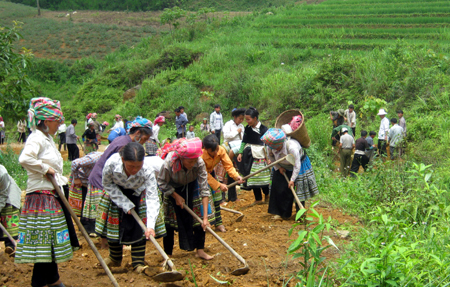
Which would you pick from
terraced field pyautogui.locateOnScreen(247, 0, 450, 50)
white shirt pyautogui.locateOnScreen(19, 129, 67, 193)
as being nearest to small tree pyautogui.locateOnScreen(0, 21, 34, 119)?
white shirt pyautogui.locateOnScreen(19, 129, 67, 193)

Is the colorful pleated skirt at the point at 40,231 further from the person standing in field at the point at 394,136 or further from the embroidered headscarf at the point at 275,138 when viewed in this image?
the person standing in field at the point at 394,136

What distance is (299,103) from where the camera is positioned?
15992 mm

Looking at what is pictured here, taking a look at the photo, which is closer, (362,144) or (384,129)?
(362,144)

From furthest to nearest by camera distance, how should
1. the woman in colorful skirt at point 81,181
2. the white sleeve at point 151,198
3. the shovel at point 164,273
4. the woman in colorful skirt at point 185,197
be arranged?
the woman in colorful skirt at point 81,181, the woman in colorful skirt at point 185,197, the white sleeve at point 151,198, the shovel at point 164,273

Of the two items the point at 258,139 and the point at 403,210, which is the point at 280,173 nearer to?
the point at 258,139

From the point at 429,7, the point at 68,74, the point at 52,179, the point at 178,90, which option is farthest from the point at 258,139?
the point at 68,74

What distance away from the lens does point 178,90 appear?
2073 centimetres

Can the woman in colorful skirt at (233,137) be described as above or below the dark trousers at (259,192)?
above

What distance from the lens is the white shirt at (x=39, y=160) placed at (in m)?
3.38

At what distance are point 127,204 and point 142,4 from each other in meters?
52.6

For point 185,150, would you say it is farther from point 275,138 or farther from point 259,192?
point 259,192

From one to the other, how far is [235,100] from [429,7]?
13548 millimetres

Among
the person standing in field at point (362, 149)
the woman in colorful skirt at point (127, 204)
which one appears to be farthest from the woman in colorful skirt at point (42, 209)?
the person standing in field at point (362, 149)

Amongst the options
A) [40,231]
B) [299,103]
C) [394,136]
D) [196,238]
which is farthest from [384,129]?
[40,231]
